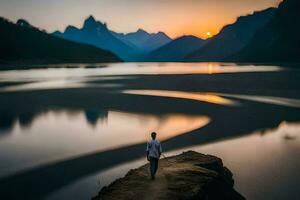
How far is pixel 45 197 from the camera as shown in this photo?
57.7ft

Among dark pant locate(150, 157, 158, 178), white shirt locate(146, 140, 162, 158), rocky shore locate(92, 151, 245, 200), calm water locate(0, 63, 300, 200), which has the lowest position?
calm water locate(0, 63, 300, 200)

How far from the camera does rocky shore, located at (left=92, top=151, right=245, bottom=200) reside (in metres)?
13.6

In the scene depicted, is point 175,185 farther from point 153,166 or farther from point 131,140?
point 131,140

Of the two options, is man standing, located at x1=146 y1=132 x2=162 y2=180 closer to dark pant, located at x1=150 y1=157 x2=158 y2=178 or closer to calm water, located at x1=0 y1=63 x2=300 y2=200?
dark pant, located at x1=150 y1=157 x2=158 y2=178

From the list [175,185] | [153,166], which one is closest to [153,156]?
[153,166]

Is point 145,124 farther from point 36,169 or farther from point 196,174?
point 196,174

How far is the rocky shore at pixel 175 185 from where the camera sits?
13.6m

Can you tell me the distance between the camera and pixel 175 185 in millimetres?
14211

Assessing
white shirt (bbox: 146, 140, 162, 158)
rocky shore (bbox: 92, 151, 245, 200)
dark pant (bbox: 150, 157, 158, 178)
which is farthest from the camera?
white shirt (bbox: 146, 140, 162, 158)

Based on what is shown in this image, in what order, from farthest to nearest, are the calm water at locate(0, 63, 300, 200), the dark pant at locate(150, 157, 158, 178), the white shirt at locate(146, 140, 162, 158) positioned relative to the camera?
the calm water at locate(0, 63, 300, 200) → the white shirt at locate(146, 140, 162, 158) → the dark pant at locate(150, 157, 158, 178)

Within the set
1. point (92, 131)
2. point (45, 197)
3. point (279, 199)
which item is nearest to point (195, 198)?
point (279, 199)

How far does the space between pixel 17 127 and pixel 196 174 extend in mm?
24992

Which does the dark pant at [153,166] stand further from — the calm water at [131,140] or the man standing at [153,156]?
the calm water at [131,140]

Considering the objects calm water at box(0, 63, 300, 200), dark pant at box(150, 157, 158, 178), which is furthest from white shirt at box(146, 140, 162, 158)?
calm water at box(0, 63, 300, 200)
